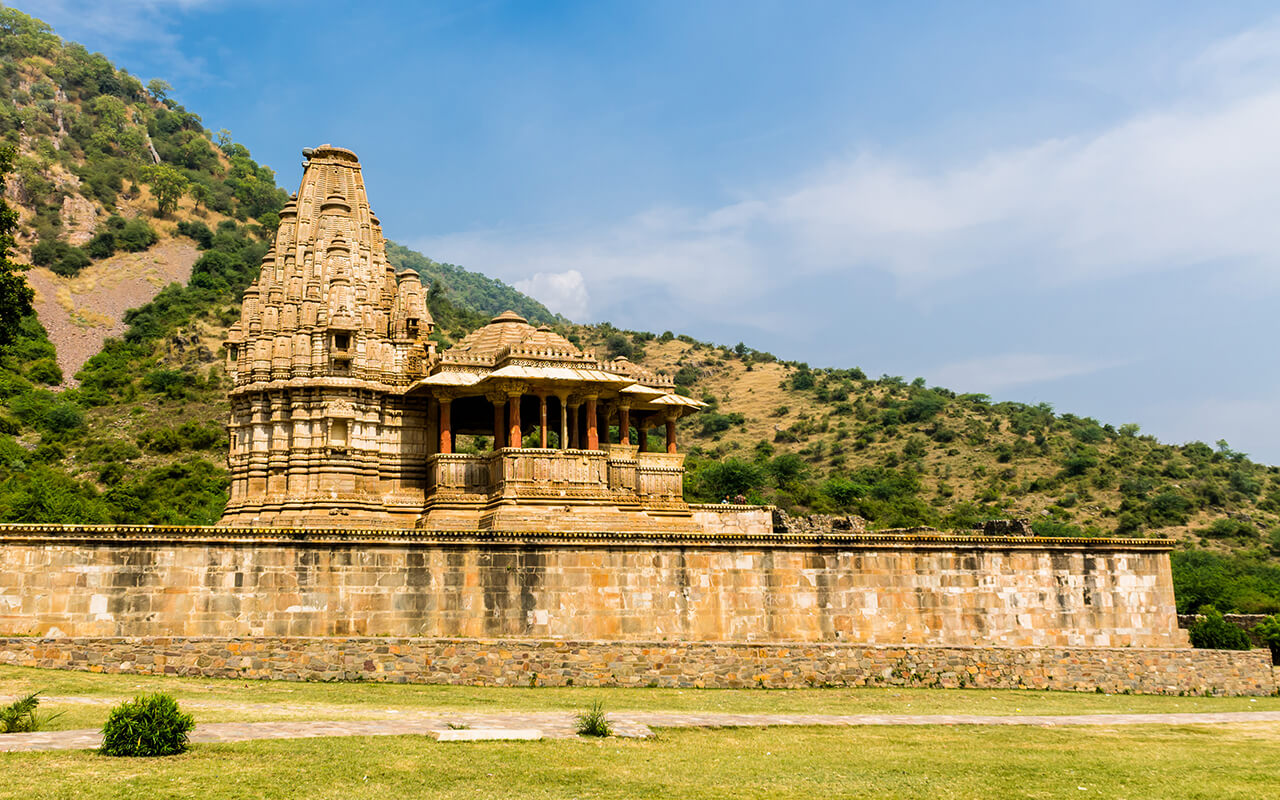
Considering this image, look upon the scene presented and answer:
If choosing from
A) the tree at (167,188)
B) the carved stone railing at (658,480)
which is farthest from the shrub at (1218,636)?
the tree at (167,188)

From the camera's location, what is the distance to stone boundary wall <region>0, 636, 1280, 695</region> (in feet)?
63.7

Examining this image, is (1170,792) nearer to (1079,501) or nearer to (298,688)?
(298,688)

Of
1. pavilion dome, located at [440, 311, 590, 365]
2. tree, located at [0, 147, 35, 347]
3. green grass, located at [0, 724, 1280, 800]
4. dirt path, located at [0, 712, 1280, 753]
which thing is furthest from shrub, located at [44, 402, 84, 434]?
green grass, located at [0, 724, 1280, 800]

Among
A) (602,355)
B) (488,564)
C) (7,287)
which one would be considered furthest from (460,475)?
(602,355)

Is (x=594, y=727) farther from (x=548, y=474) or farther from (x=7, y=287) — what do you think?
(x=7, y=287)

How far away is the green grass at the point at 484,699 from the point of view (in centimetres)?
1595

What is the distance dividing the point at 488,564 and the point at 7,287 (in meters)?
15.7

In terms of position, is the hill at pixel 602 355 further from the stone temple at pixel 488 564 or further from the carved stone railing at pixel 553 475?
the carved stone railing at pixel 553 475

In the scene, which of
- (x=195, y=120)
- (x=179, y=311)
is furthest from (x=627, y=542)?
(x=195, y=120)

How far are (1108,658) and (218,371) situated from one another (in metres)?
69.6

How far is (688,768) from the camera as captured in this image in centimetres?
1248

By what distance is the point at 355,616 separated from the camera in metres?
22.8

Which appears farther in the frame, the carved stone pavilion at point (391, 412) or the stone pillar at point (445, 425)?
the stone pillar at point (445, 425)

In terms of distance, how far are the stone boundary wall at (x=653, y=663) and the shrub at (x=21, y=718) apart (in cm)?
581
